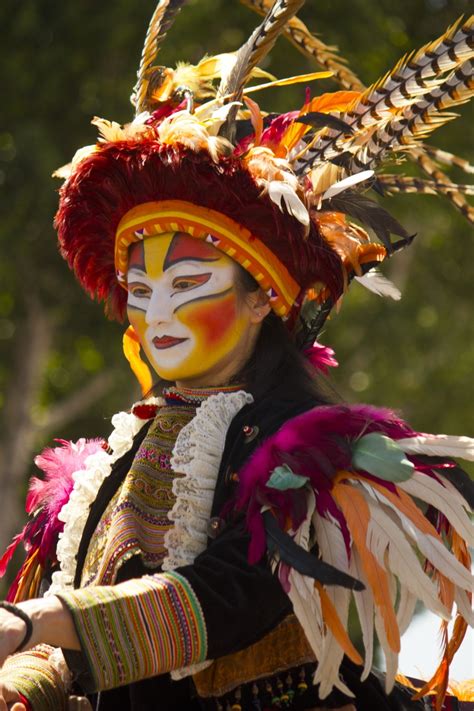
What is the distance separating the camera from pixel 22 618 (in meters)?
3.15

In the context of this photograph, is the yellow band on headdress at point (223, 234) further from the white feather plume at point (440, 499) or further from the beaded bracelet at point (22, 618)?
the beaded bracelet at point (22, 618)

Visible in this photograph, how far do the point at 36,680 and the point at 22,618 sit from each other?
63 centimetres

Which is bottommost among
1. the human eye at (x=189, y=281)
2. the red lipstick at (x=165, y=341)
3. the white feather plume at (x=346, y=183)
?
the red lipstick at (x=165, y=341)

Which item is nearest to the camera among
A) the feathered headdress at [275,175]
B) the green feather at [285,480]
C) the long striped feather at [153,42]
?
the green feather at [285,480]

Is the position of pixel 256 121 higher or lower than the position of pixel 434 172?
higher

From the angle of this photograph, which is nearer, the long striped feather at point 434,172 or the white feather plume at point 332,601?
the white feather plume at point 332,601

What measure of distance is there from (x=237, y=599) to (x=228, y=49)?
1044cm

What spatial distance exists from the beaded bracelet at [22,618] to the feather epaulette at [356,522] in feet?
1.89

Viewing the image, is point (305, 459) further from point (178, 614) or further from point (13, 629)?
point (13, 629)

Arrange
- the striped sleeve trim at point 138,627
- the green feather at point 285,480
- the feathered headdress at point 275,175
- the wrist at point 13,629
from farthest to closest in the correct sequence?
A: the feathered headdress at point 275,175, the green feather at point 285,480, the striped sleeve trim at point 138,627, the wrist at point 13,629

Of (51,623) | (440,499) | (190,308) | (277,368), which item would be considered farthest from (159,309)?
(51,623)

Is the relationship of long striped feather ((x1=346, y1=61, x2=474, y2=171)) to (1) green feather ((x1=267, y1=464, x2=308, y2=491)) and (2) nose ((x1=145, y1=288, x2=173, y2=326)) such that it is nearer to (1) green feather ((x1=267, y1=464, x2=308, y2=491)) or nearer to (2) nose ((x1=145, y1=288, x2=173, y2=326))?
(2) nose ((x1=145, y1=288, x2=173, y2=326))

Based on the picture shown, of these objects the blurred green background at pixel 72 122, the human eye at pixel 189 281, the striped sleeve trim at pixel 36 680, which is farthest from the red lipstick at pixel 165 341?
the blurred green background at pixel 72 122

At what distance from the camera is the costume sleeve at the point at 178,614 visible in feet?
10.7
